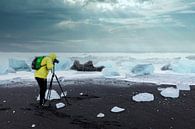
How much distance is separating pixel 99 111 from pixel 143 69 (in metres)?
10.4

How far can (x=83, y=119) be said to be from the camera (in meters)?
8.38

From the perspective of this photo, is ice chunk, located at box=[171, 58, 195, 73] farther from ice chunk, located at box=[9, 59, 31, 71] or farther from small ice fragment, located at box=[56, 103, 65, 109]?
small ice fragment, located at box=[56, 103, 65, 109]

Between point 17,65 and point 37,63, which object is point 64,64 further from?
point 37,63

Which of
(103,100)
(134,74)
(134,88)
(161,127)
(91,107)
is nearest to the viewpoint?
A: (161,127)

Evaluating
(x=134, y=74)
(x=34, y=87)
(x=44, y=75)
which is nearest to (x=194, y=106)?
(x=44, y=75)

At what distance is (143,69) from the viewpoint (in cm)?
1905

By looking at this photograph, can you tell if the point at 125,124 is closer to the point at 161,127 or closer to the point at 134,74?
the point at 161,127

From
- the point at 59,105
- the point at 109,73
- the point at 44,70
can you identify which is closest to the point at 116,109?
the point at 59,105

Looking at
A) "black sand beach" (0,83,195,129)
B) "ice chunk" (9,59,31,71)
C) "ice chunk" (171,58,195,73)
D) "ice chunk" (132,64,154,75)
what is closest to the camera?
"black sand beach" (0,83,195,129)

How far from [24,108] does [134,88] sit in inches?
183

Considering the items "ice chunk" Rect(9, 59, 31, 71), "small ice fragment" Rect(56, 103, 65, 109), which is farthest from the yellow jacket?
"ice chunk" Rect(9, 59, 31, 71)

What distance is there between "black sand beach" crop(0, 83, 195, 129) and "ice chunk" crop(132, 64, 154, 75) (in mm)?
6977

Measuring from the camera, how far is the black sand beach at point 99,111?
26.0 feet

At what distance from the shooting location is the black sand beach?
26.0ft
